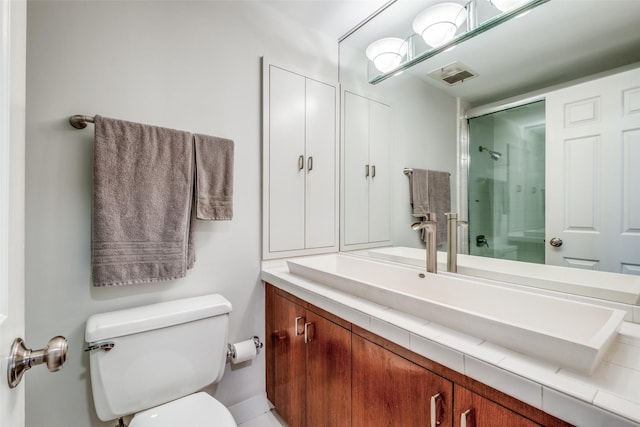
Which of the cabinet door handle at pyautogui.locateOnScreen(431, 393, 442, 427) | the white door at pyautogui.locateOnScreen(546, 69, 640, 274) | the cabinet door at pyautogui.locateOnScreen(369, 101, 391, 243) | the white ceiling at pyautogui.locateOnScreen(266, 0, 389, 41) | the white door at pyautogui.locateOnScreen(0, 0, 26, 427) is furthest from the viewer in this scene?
the cabinet door at pyautogui.locateOnScreen(369, 101, 391, 243)

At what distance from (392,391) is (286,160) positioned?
1227 millimetres

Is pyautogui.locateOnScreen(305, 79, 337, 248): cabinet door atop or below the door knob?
atop

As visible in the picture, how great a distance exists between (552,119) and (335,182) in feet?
3.68

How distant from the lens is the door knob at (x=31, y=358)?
1.49 ft

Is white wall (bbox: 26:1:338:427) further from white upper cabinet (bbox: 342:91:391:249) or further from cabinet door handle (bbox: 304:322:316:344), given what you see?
white upper cabinet (bbox: 342:91:391:249)

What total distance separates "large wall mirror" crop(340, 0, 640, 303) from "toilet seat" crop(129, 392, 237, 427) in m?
1.12

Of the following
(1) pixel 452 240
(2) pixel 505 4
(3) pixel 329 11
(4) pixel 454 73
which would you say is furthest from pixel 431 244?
(3) pixel 329 11

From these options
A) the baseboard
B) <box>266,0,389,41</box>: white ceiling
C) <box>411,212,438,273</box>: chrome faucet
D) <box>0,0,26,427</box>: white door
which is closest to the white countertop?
<box>411,212,438,273</box>: chrome faucet

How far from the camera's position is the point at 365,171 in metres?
1.83

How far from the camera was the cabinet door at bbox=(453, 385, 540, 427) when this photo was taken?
1.97ft

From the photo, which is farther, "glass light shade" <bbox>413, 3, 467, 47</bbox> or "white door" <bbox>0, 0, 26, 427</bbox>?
"glass light shade" <bbox>413, 3, 467, 47</bbox>

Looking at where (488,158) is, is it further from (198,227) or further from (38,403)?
(38,403)

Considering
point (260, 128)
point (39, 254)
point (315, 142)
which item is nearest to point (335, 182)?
point (315, 142)

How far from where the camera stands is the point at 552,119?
1.06m
